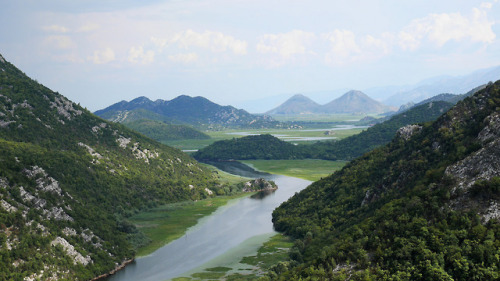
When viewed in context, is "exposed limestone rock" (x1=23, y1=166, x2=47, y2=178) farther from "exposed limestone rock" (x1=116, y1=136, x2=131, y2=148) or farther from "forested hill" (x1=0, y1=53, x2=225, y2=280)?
"exposed limestone rock" (x1=116, y1=136, x2=131, y2=148)

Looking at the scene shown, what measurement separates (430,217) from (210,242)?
60.7m

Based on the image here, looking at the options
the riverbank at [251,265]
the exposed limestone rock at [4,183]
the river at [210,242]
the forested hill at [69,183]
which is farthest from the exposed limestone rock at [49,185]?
the riverbank at [251,265]

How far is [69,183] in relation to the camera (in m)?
115

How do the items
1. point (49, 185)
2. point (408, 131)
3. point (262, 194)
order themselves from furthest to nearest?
point (262, 194)
point (408, 131)
point (49, 185)

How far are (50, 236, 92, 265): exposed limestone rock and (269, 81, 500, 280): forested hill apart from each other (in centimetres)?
3843

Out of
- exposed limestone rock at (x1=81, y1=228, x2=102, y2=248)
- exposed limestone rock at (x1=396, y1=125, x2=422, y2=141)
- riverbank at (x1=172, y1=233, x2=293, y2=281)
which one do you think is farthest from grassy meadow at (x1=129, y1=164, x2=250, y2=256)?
exposed limestone rock at (x1=396, y1=125, x2=422, y2=141)

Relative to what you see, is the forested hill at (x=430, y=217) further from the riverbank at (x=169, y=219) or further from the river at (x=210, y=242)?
the riverbank at (x=169, y=219)

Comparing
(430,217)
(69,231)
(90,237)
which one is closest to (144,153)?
(90,237)

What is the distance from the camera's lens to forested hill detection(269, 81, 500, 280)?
52.9 m

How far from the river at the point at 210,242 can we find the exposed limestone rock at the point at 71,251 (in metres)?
6.74

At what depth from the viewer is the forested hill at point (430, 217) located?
52875mm

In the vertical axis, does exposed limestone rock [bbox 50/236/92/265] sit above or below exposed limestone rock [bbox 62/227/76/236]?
below

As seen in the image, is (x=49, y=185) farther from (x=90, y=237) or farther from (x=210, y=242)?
(x=210, y=242)

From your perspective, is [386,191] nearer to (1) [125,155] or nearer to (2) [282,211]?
(2) [282,211]
